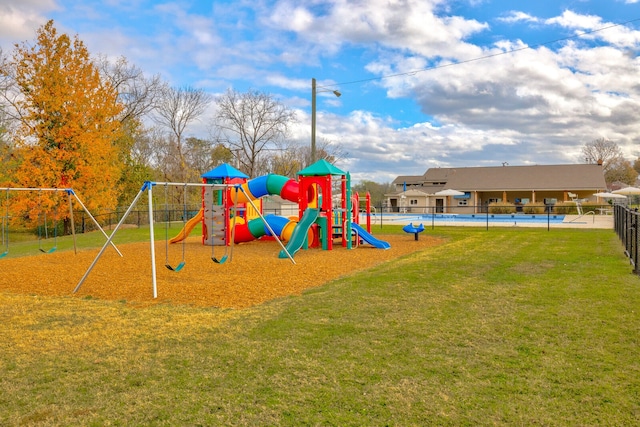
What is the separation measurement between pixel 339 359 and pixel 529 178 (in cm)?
4823

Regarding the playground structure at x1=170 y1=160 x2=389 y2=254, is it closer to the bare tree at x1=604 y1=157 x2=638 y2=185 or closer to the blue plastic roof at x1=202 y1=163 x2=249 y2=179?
the blue plastic roof at x1=202 y1=163 x2=249 y2=179

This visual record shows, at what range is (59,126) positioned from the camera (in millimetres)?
22609

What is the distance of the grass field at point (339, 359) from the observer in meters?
3.42

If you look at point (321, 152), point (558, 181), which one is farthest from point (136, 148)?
point (558, 181)

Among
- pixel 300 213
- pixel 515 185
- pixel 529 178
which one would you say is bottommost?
pixel 300 213

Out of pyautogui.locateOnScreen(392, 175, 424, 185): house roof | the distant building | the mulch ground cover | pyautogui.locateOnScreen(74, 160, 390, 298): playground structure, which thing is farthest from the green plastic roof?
pyautogui.locateOnScreen(392, 175, 424, 185): house roof

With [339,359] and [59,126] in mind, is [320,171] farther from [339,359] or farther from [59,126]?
[59,126]

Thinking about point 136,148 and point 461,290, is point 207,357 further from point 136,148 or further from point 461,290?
point 136,148

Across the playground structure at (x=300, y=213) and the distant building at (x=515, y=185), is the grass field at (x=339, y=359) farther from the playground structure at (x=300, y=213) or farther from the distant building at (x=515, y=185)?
the distant building at (x=515, y=185)

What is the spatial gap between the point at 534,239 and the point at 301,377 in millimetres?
15223

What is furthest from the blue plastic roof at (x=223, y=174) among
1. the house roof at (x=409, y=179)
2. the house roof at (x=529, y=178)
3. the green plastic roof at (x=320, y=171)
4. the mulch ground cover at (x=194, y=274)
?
the house roof at (x=409, y=179)

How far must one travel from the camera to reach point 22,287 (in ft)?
29.4

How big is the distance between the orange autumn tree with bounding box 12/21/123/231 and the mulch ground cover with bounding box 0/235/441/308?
29.4 feet

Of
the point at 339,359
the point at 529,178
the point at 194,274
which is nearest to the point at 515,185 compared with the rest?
the point at 529,178
